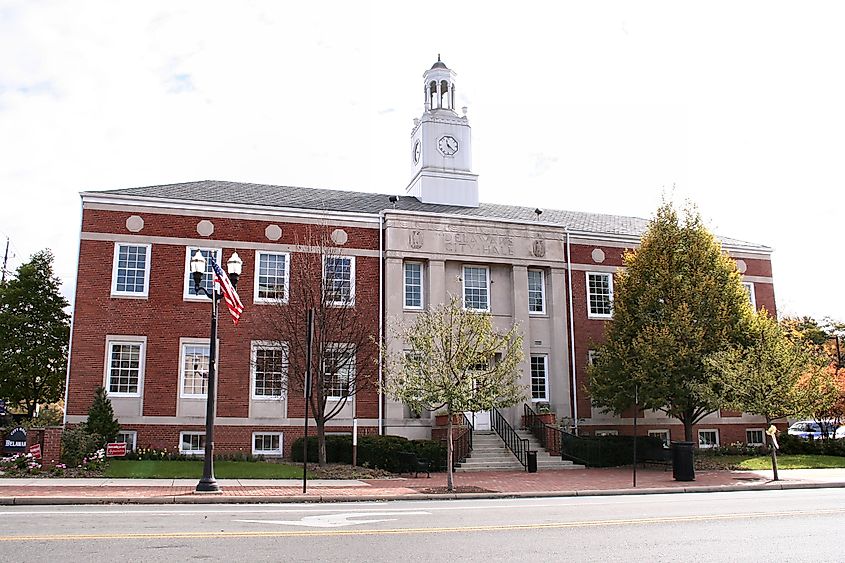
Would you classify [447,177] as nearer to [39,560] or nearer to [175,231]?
[175,231]

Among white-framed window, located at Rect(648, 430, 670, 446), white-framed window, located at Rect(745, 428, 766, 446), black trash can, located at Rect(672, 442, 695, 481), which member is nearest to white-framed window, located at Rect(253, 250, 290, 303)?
black trash can, located at Rect(672, 442, 695, 481)

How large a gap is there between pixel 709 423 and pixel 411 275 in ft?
46.7

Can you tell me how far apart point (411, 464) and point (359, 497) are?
253 inches

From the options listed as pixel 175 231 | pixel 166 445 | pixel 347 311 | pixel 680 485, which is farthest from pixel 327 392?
pixel 680 485

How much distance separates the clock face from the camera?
3416 centimetres

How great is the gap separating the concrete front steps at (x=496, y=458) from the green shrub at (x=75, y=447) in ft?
36.8

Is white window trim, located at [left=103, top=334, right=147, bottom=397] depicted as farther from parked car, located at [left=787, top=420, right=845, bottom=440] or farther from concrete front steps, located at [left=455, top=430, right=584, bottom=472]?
parked car, located at [left=787, top=420, right=845, bottom=440]

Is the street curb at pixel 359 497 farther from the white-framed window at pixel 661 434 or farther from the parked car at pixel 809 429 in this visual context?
the parked car at pixel 809 429

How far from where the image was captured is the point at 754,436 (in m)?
33.2

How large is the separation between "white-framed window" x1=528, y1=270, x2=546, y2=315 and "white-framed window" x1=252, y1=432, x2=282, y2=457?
36.9 ft

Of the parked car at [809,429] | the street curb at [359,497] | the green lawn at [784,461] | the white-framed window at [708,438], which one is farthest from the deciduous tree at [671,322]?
the parked car at [809,429]

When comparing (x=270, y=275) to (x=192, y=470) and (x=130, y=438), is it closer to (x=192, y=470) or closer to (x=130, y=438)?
(x=130, y=438)

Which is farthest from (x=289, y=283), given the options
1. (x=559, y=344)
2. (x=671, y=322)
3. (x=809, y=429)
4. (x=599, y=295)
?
(x=809, y=429)

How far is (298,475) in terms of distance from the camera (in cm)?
2111
